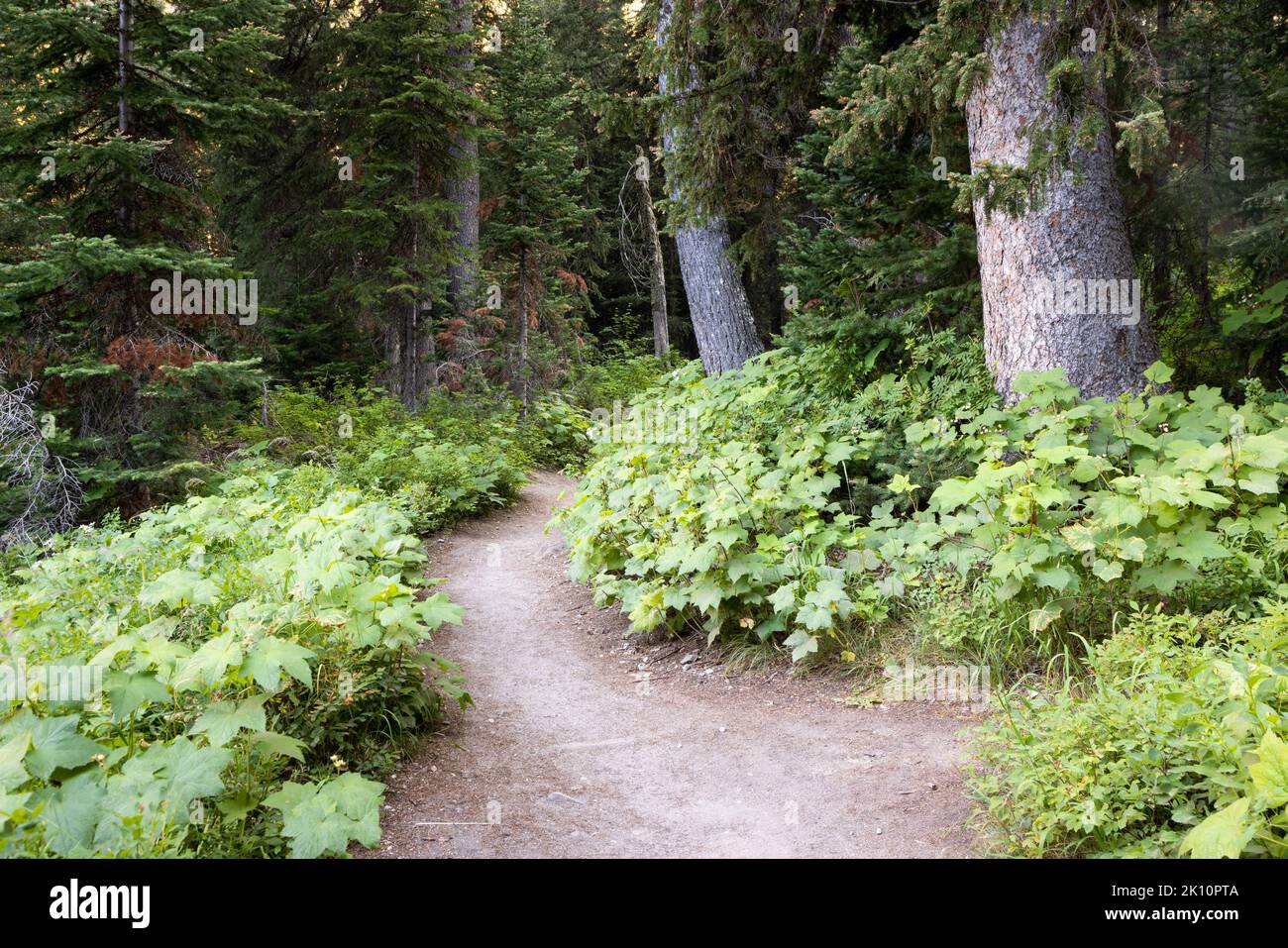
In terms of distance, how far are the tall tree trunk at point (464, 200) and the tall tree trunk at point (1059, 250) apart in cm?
931

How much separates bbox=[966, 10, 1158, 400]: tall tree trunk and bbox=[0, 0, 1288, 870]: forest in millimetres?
31

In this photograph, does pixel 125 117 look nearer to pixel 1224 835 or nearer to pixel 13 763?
pixel 13 763

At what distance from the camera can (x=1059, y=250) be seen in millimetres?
6121

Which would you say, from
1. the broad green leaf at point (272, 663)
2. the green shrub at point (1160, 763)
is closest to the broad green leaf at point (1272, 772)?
the green shrub at point (1160, 763)

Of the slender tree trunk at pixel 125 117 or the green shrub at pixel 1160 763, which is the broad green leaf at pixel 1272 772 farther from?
the slender tree trunk at pixel 125 117

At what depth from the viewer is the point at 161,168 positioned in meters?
10.1

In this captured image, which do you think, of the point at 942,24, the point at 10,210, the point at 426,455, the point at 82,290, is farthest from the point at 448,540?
the point at 942,24

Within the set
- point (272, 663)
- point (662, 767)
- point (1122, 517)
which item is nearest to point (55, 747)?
point (272, 663)

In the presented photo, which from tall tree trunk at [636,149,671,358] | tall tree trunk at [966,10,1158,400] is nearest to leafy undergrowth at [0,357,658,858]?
tall tree trunk at [966,10,1158,400]

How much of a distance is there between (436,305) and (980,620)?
11.7 m

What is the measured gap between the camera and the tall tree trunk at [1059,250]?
6.11 metres

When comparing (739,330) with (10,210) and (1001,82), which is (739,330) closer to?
(1001,82)

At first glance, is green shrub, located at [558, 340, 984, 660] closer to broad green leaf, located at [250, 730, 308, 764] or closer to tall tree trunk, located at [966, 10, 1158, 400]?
tall tree trunk, located at [966, 10, 1158, 400]

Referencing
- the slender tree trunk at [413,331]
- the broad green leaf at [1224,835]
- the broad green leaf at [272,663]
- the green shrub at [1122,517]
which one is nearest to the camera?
the broad green leaf at [1224,835]
